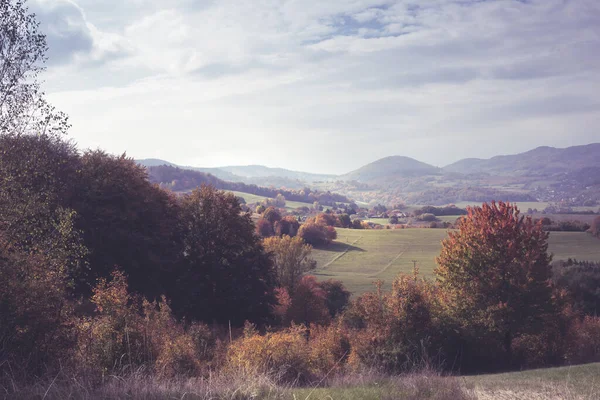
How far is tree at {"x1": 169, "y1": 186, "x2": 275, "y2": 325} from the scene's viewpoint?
2834 centimetres

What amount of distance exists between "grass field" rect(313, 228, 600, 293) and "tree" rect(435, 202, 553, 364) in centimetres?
2401

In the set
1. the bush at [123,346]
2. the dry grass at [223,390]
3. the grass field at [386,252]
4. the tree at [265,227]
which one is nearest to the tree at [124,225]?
the bush at [123,346]

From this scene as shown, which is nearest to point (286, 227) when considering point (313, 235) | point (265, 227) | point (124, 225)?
point (265, 227)

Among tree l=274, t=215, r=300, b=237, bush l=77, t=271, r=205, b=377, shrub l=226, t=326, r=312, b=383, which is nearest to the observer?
bush l=77, t=271, r=205, b=377

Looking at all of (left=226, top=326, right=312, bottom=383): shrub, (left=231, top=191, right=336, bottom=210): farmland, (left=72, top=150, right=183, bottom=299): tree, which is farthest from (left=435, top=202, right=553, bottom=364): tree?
(left=231, top=191, right=336, bottom=210): farmland

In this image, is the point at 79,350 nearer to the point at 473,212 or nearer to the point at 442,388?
the point at 442,388

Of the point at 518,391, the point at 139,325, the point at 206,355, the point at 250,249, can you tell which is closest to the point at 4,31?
the point at 139,325

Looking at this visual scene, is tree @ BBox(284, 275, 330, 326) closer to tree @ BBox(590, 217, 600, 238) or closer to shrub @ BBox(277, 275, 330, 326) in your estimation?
shrub @ BBox(277, 275, 330, 326)

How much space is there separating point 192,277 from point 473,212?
22.7 metres

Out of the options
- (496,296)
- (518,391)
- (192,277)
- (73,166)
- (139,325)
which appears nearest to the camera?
(518,391)

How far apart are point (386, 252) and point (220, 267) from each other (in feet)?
193

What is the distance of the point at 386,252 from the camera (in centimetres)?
8381

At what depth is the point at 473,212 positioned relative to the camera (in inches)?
1412

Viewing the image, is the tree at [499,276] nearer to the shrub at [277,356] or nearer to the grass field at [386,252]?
the shrub at [277,356]
